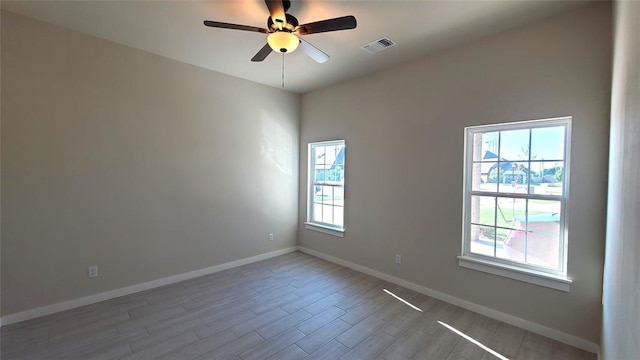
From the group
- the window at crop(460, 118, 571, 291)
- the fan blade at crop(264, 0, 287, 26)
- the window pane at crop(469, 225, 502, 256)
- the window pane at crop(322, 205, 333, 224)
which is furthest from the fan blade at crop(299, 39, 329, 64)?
the window pane at crop(322, 205, 333, 224)

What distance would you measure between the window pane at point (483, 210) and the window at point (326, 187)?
1926 mm

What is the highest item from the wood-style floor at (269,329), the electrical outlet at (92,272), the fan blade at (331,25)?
the fan blade at (331,25)

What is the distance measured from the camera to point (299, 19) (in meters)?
2.51

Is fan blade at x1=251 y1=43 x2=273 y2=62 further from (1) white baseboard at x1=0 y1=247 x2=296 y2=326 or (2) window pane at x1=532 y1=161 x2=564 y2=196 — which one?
(1) white baseboard at x1=0 y1=247 x2=296 y2=326

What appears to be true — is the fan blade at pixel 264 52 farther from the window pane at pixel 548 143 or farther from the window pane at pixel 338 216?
the window pane at pixel 548 143

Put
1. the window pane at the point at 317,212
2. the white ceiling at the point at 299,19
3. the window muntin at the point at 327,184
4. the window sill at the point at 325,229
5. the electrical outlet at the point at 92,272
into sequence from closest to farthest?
the white ceiling at the point at 299,19 → the electrical outlet at the point at 92,272 → the window sill at the point at 325,229 → the window muntin at the point at 327,184 → the window pane at the point at 317,212

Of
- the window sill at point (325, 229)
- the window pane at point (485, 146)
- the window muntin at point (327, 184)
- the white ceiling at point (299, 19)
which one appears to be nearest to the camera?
the white ceiling at point (299, 19)

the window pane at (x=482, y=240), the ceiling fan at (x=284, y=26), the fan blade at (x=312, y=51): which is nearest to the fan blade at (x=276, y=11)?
the ceiling fan at (x=284, y=26)

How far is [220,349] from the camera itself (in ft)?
7.25

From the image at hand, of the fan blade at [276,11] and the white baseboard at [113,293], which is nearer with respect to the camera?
the fan blade at [276,11]

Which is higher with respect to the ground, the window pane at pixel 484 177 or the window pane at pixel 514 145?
the window pane at pixel 514 145

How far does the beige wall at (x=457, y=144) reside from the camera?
87.7 inches

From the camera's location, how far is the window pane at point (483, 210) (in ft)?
9.20

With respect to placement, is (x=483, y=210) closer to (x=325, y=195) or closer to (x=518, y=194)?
(x=518, y=194)
